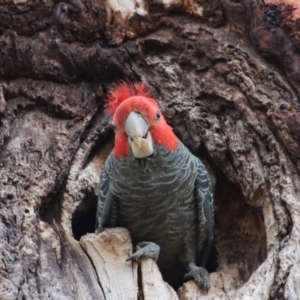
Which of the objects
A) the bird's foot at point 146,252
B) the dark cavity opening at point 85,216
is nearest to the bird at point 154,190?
the bird's foot at point 146,252

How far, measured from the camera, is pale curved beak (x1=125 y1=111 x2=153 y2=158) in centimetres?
A: 347

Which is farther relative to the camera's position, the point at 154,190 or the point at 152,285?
the point at 154,190

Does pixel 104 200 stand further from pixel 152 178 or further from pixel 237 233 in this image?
pixel 237 233

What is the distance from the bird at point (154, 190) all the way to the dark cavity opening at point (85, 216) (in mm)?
204

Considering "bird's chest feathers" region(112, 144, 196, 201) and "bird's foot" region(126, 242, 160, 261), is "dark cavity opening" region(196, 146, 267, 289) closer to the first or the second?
"bird's chest feathers" region(112, 144, 196, 201)

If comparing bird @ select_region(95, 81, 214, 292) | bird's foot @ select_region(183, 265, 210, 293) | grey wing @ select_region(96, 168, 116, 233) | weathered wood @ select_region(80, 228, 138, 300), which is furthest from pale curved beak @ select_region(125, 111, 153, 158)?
bird's foot @ select_region(183, 265, 210, 293)

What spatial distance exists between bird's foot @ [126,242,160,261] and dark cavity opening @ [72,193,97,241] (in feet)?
1.91

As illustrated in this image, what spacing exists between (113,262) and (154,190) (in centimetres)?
54

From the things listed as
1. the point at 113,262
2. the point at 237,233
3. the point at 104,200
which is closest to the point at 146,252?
the point at 113,262

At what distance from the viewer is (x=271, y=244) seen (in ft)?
11.4

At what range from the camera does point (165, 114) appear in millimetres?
4234

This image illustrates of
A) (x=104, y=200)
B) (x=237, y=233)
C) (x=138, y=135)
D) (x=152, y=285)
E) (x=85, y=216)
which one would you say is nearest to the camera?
(x=152, y=285)

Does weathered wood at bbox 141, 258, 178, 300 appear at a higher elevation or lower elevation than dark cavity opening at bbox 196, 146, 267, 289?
lower

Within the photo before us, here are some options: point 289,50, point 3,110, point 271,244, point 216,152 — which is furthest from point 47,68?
point 271,244
